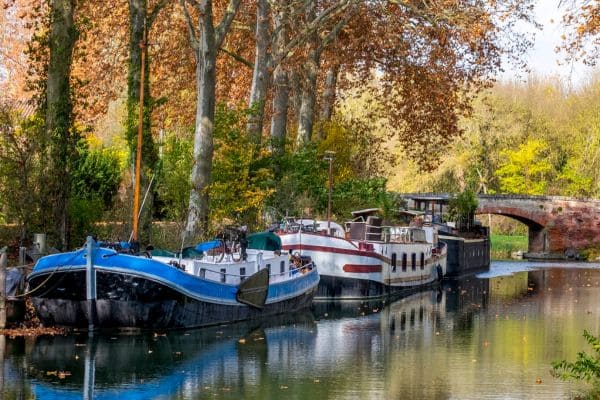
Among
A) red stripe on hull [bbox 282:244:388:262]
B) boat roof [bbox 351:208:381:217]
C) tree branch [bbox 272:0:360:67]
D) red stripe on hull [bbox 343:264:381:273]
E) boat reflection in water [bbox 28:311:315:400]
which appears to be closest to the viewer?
boat reflection in water [bbox 28:311:315:400]

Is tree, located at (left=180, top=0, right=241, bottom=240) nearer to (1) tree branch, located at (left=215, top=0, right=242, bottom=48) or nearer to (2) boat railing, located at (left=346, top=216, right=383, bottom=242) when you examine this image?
(1) tree branch, located at (left=215, top=0, right=242, bottom=48)

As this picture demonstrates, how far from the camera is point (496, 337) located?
27734mm

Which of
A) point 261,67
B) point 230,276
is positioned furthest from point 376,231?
point 230,276

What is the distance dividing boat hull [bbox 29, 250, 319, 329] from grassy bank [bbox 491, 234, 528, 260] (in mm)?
48126

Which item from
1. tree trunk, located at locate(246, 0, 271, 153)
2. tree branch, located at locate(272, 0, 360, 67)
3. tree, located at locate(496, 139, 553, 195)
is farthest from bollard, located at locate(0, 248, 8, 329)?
tree, located at locate(496, 139, 553, 195)

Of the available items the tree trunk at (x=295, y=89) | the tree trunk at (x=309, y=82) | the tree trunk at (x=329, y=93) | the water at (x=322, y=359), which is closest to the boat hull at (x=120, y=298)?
the water at (x=322, y=359)

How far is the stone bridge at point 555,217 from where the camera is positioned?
73750 mm

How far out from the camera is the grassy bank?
2940 inches

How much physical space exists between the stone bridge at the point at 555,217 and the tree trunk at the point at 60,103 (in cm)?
4553

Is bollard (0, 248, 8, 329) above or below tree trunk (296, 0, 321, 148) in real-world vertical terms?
below

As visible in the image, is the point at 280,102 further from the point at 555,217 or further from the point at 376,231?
the point at 555,217

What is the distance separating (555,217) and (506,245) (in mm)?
4471

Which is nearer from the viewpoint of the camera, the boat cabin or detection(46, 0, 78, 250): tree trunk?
detection(46, 0, 78, 250): tree trunk

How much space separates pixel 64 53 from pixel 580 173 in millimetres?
54013
